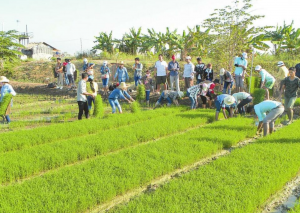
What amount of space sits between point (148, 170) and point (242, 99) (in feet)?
15.0

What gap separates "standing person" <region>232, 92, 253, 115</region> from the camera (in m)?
7.48

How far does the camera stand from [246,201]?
10.3 ft

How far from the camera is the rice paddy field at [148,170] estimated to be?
3.19m

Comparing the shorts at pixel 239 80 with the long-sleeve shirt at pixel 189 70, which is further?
the long-sleeve shirt at pixel 189 70

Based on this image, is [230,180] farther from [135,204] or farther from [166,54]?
[166,54]

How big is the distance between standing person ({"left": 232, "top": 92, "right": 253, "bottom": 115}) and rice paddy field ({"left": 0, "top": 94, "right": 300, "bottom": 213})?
0.92 m

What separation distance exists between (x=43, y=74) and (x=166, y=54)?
7.71 metres

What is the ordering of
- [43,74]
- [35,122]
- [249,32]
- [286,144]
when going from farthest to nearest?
[43,74]
[249,32]
[35,122]
[286,144]

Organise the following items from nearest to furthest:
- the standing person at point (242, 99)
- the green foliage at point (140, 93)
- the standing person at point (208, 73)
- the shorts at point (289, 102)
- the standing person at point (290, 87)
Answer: the standing person at point (290, 87)
the shorts at point (289, 102)
the standing person at point (242, 99)
the standing person at point (208, 73)
the green foliage at point (140, 93)

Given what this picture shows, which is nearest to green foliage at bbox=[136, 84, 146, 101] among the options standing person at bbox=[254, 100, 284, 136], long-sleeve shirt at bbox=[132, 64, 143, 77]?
long-sleeve shirt at bbox=[132, 64, 143, 77]

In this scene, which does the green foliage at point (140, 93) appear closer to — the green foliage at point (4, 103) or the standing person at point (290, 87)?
the green foliage at point (4, 103)

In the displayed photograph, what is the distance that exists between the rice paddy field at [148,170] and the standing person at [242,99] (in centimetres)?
92

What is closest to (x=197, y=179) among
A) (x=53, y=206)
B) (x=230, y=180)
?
(x=230, y=180)

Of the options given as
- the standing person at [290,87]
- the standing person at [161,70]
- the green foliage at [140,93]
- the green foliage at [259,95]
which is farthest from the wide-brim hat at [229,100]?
the standing person at [161,70]
